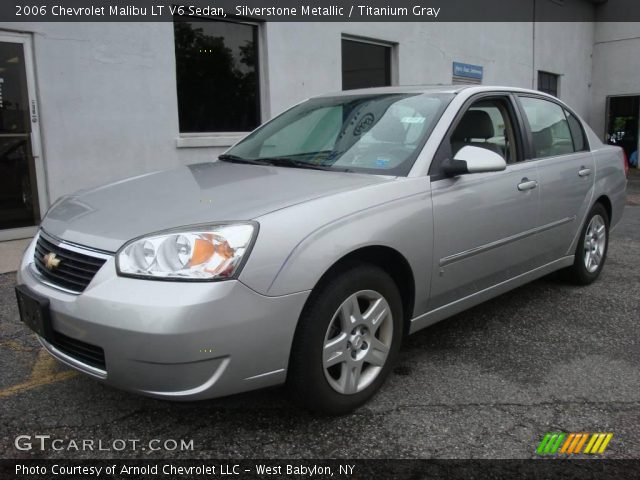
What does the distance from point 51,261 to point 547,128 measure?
3410 mm

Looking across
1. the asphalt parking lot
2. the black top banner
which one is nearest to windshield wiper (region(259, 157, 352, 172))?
the asphalt parking lot

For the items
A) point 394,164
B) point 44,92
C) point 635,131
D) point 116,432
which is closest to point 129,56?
point 44,92

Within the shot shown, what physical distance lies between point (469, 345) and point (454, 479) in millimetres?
1408

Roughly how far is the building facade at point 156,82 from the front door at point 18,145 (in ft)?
0.03

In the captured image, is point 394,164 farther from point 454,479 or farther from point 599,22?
point 599,22

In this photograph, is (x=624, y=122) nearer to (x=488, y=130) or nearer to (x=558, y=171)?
(x=558, y=171)

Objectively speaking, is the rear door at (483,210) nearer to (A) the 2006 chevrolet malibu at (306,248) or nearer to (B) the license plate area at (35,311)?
(A) the 2006 chevrolet malibu at (306,248)

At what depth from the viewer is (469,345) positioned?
3.59m

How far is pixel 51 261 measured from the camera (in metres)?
2.56

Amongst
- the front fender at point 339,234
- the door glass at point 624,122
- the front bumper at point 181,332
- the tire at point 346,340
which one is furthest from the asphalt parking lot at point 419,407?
the door glass at point 624,122

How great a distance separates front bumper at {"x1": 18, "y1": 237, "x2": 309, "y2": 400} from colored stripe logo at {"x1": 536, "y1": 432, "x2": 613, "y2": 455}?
1166mm

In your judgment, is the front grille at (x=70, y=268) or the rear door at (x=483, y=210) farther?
the rear door at (x=483, y=210)
